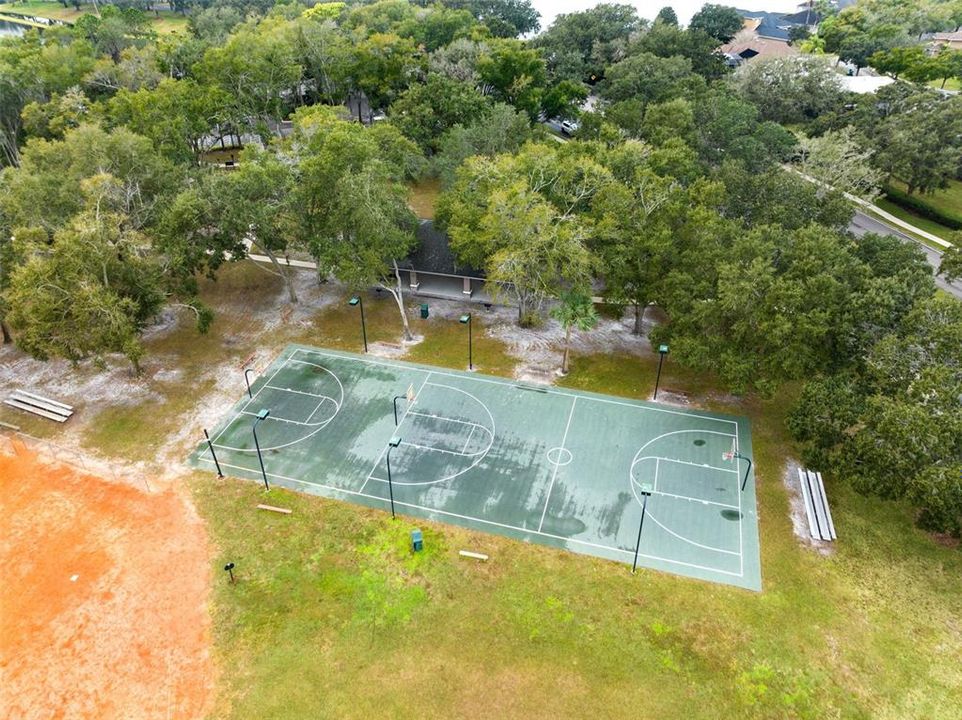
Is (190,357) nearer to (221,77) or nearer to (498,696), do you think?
(498,696)

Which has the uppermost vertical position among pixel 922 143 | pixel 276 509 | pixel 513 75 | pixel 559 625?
pixel 513 75

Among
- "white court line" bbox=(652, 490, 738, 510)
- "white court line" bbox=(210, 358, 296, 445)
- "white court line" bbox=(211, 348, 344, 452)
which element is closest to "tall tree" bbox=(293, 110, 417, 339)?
"white court line" bbox=(211, 348, 344, 452)

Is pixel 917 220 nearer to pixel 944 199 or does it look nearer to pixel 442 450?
pixel 944 199

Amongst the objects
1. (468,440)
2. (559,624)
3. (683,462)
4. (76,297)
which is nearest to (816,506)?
(683,462)

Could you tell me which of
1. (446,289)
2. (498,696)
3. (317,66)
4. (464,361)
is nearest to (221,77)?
(317,66)

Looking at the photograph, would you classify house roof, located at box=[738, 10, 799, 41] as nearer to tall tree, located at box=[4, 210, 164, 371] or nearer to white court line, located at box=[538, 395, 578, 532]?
white court line, located at box=[538, 395, 578, 532]
